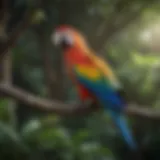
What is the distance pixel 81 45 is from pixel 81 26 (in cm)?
6

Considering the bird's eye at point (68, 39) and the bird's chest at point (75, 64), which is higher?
the bird's eye at point (68, 39)

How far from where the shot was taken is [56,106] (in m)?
1.50

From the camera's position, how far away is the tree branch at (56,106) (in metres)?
1.48

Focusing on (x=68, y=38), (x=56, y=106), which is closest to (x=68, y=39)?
(x=68, y=38)

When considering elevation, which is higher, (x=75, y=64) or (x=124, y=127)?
(x=75, y=64)

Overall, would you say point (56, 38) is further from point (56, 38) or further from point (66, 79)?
point (66, 79)

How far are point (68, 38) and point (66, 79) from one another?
0.34 ft

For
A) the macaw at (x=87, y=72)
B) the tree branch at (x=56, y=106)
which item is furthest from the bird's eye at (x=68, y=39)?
the tree branch at (x=56, y=106)

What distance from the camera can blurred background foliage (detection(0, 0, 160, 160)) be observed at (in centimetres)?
154

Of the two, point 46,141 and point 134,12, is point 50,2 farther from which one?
point 46,141

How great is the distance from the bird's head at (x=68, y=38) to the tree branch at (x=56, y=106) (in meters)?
0.15

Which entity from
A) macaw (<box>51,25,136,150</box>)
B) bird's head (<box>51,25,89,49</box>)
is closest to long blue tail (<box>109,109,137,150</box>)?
macaw (<box>51,25,136,150</box>)

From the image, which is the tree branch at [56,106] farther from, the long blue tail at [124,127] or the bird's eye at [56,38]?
the bird's eye at [56,38]

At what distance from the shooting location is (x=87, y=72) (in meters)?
1.53
